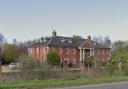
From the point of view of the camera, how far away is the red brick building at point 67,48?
86.6 metres

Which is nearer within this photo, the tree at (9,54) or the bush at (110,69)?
the bush at (110,69)

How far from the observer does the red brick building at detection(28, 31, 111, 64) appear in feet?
284

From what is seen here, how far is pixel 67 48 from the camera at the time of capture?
90.3 metres

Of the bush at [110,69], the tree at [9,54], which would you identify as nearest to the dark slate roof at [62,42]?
the tree at [9,54]

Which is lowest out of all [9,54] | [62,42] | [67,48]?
[9,54]

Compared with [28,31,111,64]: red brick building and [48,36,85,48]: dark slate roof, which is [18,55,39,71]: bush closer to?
[28,31,111,64]: red brick building

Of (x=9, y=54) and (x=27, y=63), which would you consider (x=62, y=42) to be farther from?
(x=27, y=63)

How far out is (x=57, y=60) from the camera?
74.1m

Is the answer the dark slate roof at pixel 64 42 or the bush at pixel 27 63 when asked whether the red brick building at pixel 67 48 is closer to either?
the dark slate roof at pixel 64 42

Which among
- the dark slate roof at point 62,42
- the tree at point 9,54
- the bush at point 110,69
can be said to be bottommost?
the bush at point 110,69

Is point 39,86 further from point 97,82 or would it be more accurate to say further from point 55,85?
point 97,82

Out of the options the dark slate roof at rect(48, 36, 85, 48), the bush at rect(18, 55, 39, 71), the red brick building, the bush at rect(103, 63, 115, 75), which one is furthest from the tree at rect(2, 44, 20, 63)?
the bush at rect(18, 55, 39, 71)

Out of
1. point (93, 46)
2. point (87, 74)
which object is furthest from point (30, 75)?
point (93, 46)

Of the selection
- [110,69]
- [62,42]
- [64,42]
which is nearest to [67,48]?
[64,42]
